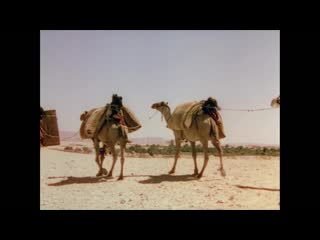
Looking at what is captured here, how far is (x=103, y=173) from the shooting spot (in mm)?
15430

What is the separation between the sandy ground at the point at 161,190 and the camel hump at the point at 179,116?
6.14ft

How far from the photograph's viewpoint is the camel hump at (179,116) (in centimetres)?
1476

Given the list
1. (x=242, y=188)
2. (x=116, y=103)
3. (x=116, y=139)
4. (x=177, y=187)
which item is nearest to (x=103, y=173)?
(x=116, y=139)

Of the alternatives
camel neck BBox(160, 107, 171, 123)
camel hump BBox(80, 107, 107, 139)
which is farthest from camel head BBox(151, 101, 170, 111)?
camel hump BBox(80, 107, 107, 139)

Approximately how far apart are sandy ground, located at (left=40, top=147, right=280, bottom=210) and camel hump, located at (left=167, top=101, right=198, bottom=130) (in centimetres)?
187

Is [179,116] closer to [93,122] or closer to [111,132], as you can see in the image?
[111,132]

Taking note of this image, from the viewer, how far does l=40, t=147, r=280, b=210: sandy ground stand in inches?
429

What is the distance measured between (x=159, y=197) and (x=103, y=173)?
4.36 m

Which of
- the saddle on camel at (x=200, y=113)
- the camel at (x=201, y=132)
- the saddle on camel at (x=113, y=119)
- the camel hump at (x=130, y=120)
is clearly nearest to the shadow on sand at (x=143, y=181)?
the camel at (x=201, y=132)

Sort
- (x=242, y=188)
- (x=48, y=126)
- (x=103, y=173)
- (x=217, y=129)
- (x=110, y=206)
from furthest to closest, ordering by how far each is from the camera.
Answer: (x=48, y=126) < (x=103, y=173) < (x=217, y=129) < (x=242, y=188) < (x=110, y=206)

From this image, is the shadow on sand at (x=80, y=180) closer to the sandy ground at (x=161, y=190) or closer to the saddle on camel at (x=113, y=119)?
the sandy ground at (x=161, y=190)

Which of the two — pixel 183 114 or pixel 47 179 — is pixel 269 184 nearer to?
pixel 183 114

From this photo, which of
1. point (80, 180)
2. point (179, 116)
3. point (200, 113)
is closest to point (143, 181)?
point (80, 180)

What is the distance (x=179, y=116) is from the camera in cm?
1504
